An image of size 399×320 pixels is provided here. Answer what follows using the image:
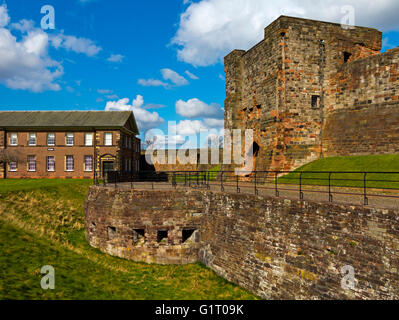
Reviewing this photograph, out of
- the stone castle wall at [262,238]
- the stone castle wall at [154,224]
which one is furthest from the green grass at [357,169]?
the stone castle wall at [154,224]

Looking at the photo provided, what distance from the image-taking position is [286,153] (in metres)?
17.1

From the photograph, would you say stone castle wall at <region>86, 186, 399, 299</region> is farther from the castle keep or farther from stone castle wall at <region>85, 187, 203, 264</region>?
the castle keep

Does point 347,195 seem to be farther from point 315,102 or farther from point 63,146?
point 63,146

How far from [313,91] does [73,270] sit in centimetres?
1606

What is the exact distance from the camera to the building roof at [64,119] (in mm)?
32094

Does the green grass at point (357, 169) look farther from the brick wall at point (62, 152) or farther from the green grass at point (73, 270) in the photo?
the brick wall at point (62, 152)

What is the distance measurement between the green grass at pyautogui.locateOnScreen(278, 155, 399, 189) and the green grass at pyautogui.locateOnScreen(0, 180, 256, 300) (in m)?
5.70

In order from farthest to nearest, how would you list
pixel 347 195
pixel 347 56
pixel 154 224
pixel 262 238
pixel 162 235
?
pixel 347 56 < pixel 162 235 < pixel 154 224 < pixel 347 195 < pixel 262 238

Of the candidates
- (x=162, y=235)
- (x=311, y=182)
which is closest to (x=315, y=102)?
(x=311, y=182)

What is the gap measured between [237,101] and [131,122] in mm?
18458

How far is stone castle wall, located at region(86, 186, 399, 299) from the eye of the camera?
22.7 ft

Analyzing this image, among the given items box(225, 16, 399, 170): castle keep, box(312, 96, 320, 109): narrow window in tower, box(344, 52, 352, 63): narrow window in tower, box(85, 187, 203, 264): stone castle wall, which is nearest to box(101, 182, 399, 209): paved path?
box(85, 187, 203, 264): stone castle wall

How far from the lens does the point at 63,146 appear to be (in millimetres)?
32250
